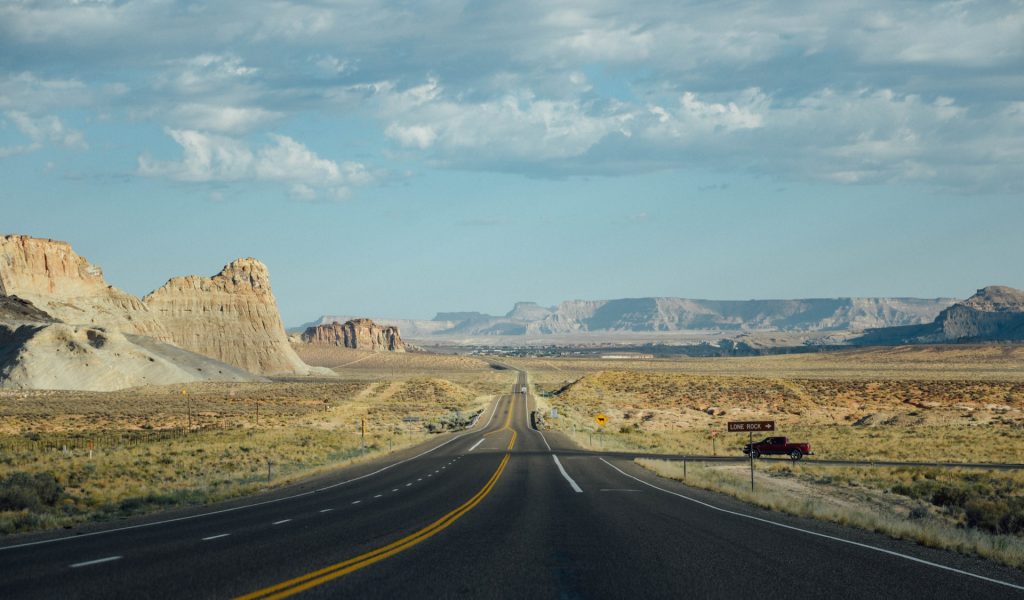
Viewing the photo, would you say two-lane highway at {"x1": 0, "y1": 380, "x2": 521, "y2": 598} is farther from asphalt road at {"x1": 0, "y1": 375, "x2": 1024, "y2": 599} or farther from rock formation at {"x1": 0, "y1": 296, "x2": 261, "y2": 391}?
rock formation at {"x1": 0, "y1": 296, "x2": 261, "y2": 391}

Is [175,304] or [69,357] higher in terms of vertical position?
[175,304]

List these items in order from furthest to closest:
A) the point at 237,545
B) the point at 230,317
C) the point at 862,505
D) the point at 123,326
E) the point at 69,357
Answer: the point at 230,317, the point at 123,326, the point at 69,357, the point at 862,505, the point at 237,545

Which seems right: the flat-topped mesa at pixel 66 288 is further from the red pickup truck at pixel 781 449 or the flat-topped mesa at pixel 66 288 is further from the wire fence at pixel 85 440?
the red pickup truck at pixel 781 449

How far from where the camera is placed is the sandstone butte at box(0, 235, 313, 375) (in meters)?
122

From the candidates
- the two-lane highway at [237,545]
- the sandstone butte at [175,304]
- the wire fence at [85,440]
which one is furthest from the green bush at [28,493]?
the sandstone butte at [175,304]

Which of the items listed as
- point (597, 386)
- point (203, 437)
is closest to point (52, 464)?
point (203, 437)

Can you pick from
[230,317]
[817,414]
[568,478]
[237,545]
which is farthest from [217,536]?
[230,317]

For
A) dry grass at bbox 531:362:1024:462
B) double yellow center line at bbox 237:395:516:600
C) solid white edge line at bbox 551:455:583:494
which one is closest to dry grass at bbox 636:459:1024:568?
solid white edge line at bbox 551:455:583:494

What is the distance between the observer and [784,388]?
103250 millimetres

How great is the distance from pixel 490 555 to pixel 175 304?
15416cm

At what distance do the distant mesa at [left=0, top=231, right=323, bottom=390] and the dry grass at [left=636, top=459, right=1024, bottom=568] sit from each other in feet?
287

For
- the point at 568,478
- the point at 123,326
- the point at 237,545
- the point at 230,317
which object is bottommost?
the point at 568,478

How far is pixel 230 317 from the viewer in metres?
157

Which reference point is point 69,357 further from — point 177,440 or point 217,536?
point 217,536
